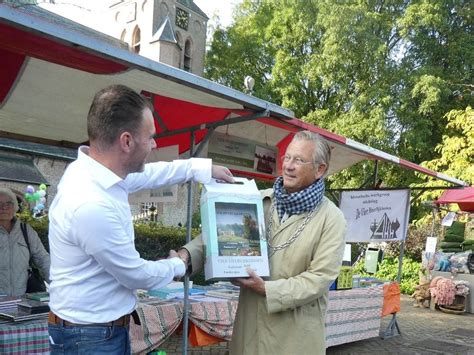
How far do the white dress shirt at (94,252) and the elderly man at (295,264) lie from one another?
502 millimetres

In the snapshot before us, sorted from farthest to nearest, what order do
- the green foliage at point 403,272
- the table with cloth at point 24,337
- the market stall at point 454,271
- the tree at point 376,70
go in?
the tree at point 376,70 < the green foliage at point 403,272 < the market stall at point 454,271 < the table with cloth at point 24,337

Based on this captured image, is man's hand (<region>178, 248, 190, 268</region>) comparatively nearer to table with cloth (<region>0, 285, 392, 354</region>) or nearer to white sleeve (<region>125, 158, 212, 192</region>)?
white sleeve (<region>125, 158, 212, 192</region>)

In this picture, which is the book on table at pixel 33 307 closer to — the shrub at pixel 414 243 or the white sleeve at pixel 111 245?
the white sleeve at pixel 111 245

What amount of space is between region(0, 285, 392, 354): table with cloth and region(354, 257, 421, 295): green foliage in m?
6.82

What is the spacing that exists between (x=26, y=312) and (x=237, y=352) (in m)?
1.68

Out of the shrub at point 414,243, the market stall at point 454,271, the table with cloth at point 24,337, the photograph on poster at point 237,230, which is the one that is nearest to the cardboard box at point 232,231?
the photograph on poster at point 237,230

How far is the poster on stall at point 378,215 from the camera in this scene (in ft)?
23.6

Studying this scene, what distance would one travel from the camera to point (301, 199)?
2227 millimetres

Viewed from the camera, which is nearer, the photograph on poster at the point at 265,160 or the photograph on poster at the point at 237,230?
the photograph on poster at the point at 237,230

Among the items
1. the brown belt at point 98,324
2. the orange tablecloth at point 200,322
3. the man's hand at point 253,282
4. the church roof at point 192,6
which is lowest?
the orange tablecloth at point 200,322

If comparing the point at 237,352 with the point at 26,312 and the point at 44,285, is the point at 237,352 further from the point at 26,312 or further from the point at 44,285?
the point at 44,285

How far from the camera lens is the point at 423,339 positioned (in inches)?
317

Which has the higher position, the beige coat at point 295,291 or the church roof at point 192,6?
the church roof at point 192,6

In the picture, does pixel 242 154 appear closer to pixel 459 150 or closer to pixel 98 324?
pixel 98 324
